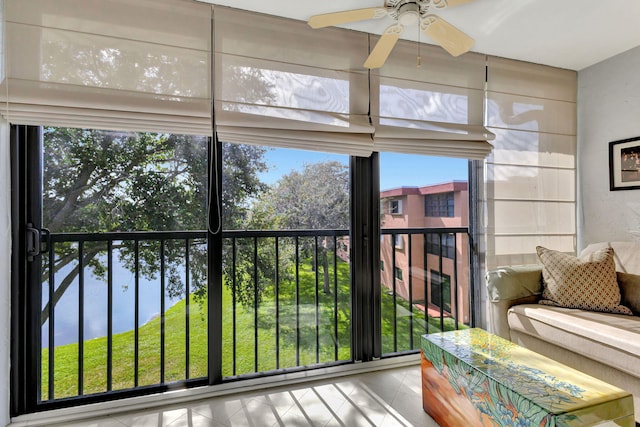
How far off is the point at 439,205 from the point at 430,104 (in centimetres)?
77

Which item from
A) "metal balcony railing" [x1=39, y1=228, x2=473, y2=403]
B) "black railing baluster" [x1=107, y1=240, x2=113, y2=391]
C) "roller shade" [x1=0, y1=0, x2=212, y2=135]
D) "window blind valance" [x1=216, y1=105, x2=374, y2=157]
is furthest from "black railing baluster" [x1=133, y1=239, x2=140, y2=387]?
"window blind valance" [x1=216, y1=105, x2=374, y2=157]

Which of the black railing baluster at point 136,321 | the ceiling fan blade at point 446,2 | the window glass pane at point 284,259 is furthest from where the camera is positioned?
the window glass pane at point 284,259

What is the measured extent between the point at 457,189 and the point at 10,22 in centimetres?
290

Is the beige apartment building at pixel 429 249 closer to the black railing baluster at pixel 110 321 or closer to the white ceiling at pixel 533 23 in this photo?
the white ceiling at pixel 533 23

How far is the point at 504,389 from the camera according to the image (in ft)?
4.18

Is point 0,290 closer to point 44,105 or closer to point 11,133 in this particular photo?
point 11,133

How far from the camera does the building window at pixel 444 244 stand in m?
2.65

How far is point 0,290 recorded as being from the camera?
1.61 m

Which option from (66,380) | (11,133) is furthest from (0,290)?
(11,133)

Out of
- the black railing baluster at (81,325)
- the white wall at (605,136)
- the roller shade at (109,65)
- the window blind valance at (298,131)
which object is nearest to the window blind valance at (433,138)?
the window blind valance at (298,131)

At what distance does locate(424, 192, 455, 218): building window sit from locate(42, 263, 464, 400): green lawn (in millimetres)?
744

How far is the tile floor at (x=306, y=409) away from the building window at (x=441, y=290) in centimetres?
76

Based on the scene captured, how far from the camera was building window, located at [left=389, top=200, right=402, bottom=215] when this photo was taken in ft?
7.98

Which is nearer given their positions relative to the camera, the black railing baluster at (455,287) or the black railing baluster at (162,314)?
the black railing baluster at (162,314)
